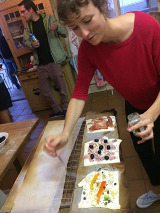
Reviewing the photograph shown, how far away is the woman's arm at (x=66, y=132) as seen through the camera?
3.65 ft

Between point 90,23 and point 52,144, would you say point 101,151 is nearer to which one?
point 52,144

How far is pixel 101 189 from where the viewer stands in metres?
1.15

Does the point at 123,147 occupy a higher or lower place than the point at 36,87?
lower

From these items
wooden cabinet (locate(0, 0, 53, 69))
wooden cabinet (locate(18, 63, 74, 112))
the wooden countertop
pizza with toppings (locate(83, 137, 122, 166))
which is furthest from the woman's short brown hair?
wooden cabinet (locate(0, 0, 53, 69))

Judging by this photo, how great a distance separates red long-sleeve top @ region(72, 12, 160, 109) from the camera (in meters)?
1.02

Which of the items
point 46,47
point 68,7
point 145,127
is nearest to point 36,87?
point 46,47

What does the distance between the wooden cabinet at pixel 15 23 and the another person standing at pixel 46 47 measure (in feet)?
1.01

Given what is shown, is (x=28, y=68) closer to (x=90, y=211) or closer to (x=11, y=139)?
(x=11, y=139)

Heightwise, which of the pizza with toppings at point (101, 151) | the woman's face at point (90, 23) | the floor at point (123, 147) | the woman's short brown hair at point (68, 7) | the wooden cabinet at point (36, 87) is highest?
the woman's short brown hair at point (68, 7)

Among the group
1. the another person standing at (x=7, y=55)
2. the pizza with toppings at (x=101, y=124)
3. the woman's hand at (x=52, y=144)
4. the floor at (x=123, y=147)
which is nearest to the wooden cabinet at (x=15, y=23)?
the another person standing at (x=7, y=55)

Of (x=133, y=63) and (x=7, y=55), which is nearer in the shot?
(x=133, y=63)

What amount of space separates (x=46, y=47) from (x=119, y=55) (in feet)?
8.21

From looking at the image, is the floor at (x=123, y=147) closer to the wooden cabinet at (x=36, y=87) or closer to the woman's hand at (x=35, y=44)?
the wooden cabinet at (x=36, y=87)

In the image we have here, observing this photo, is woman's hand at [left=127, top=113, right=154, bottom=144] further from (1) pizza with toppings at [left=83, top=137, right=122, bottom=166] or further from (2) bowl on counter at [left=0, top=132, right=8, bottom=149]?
(2) bowl on counter at [left=0, top=132, right=8, bottom=149]
